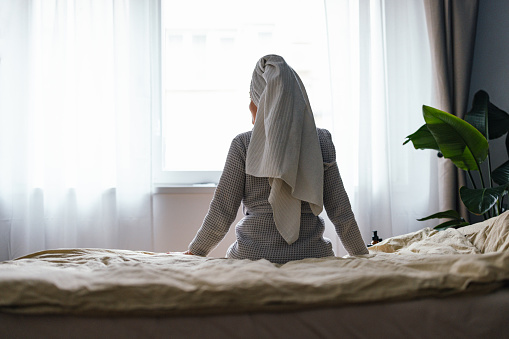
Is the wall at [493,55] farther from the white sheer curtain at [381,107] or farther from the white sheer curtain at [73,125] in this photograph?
the white sheer curtain at [73,125]

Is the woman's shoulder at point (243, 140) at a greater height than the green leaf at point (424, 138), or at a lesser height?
lesser

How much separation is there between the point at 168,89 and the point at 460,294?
2.37 meters

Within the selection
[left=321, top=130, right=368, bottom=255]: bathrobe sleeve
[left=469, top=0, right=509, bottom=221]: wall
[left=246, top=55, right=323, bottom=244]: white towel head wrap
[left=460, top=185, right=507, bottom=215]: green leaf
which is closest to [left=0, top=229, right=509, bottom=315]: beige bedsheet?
[left=246, top=55, right=323, bottom=244]: white towel head wrap

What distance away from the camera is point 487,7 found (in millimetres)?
2947

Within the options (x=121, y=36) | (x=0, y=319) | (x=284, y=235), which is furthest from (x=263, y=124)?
(x=121, y=36)

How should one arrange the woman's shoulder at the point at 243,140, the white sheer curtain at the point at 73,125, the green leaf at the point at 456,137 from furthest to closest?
the white sheer curtain at the point at 73,125
the green leaf at the point at 456,137
the woman's shoulder at the point at 243,140

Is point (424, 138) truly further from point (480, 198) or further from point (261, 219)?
point (261, 219)

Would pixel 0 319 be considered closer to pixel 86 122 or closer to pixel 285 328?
pixel 285 328

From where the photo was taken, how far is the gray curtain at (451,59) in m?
2.71

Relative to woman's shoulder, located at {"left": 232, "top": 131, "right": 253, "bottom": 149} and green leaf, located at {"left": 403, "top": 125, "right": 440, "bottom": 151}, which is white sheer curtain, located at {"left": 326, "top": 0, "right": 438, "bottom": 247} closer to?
green leaf, located at {"left": 403, "top": 125, "right": 440, "bottom": 151}

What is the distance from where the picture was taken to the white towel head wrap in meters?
1.40

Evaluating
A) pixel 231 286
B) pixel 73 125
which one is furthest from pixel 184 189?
pixel 231 286

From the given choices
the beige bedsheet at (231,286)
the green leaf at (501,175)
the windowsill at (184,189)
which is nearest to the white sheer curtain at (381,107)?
the green leaf at (501,175)

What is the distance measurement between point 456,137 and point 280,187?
1221 millimetres
